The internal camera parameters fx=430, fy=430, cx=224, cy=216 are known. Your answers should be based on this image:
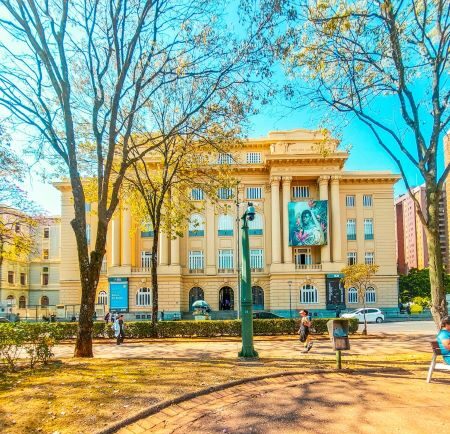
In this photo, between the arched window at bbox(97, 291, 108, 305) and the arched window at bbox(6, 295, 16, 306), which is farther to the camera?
the arched window at bbox(6, 295, 16, 306)

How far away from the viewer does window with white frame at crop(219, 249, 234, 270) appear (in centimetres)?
4653

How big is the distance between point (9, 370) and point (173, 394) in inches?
175

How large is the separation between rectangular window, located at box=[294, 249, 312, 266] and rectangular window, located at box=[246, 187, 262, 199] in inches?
281

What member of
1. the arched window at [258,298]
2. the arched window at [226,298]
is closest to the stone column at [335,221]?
the arched window at [258,298]

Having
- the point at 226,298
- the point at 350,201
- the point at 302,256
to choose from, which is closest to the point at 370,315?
the point at 302,256

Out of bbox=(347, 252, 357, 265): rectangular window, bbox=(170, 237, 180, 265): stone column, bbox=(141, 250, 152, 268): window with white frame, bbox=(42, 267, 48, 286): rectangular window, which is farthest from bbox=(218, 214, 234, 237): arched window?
bbox=(42, 267, 48, 286): rectangular window

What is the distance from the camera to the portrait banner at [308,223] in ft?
142

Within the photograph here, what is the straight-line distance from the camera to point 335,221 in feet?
146

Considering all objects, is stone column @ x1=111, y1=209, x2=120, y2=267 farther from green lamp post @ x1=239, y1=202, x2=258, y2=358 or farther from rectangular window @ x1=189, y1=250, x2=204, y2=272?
green lamp post @ x1=239, y1=202, x2=258, y2=358

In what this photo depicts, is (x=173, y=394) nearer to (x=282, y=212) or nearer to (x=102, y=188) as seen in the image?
(x=102, y=188)

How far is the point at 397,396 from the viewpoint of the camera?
7051 millimetres

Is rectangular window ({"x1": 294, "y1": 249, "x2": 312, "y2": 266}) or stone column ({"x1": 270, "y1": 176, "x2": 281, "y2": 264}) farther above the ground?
stone column ({"x1": 270, "y1": 176, "x2": 281, "y2": 264})

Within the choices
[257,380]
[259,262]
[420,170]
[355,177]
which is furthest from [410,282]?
[257,380]

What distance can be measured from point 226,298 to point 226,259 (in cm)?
417
